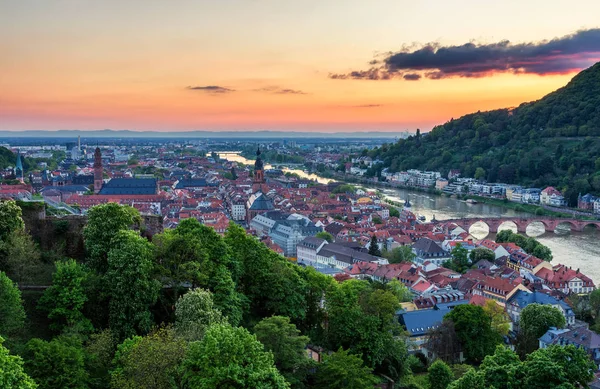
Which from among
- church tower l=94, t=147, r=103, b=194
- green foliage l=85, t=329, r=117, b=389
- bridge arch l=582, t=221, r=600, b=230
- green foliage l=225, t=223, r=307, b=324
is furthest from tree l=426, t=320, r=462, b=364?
church tower l=94, t=147, r=103, b=194

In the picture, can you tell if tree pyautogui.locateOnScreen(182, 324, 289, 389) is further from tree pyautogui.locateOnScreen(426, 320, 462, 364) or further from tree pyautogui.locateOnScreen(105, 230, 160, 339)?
tree pyautogui.locateOnScreen(426, 320, 462, 364)

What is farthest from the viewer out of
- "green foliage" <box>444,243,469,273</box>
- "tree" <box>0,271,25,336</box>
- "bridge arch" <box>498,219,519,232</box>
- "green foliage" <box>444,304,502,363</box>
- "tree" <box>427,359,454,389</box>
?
"bridge arch" <box>498,219,519,232</box>

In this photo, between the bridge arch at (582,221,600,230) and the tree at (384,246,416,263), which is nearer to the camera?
the tree at (384,246,416,263)

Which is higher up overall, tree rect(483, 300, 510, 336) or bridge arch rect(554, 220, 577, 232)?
→ tree rect(483, 300, 510, 336)

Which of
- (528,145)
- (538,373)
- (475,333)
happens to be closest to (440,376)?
(475,333)

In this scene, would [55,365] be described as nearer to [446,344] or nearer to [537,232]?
[446,344]

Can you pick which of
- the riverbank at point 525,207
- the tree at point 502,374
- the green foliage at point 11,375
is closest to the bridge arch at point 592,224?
the riverbank at point 525,207
